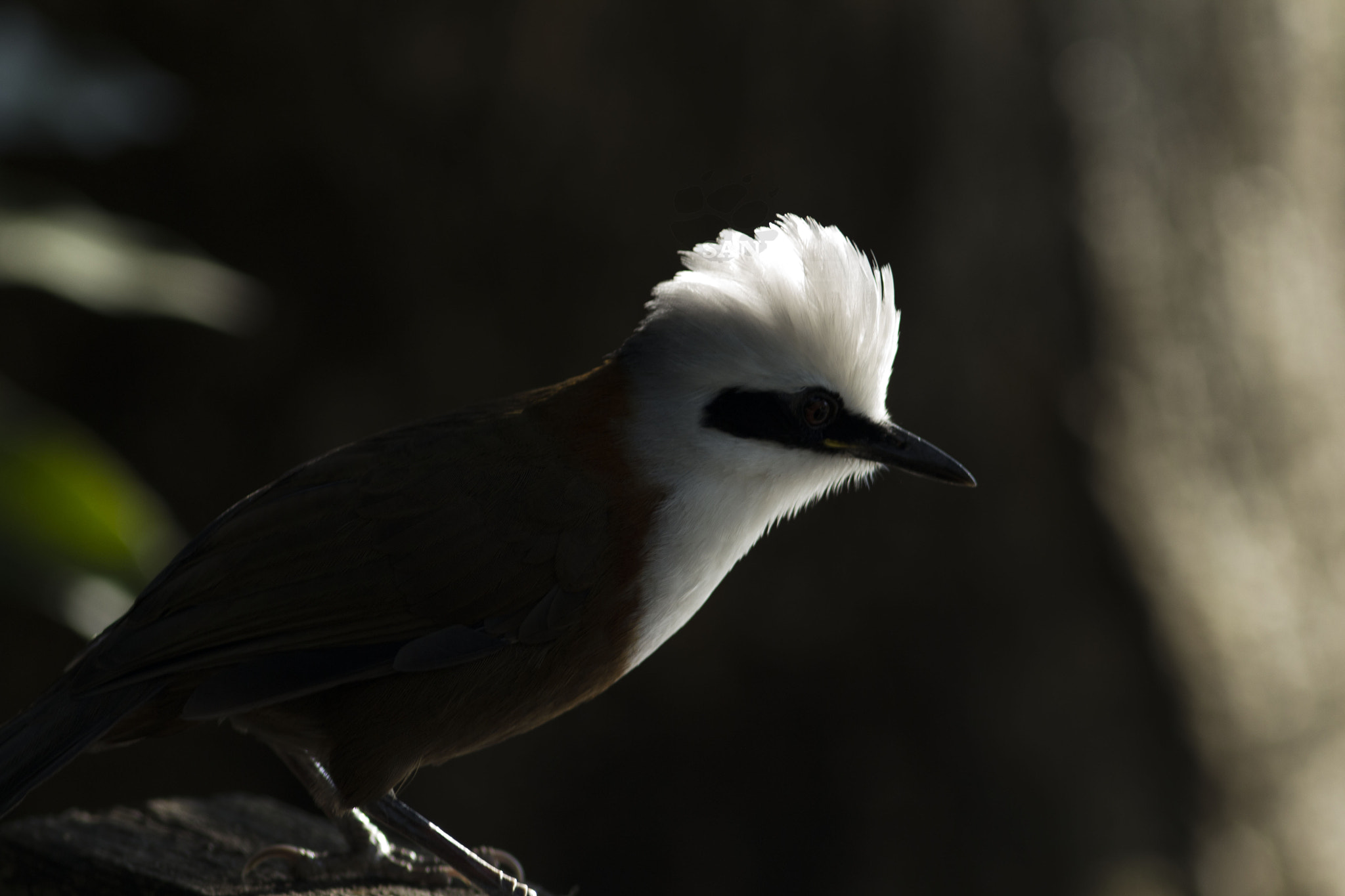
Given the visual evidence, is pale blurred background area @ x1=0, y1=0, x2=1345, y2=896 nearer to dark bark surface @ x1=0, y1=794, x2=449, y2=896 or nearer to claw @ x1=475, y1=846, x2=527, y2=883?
claw @ x1=475, y1=846, x2=527, y2=883

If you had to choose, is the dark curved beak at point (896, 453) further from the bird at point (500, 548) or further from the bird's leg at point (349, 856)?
the bird's leg at point (349, 856)

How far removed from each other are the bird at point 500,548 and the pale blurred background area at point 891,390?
2.91m

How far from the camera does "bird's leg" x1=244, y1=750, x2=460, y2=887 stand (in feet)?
10.4

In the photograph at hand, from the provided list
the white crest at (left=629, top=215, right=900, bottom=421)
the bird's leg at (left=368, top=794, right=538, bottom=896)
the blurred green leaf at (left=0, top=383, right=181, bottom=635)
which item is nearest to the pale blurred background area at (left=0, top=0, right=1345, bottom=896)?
the blurred green leaf at (left=0, top=383, right=181, bottom=635)

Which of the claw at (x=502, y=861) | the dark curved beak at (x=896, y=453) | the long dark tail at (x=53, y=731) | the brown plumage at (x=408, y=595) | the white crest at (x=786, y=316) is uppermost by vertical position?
the white crest at (x=786, y=316)

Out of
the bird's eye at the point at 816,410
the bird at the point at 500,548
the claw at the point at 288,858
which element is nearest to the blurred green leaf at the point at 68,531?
the bird at the point at 500,548

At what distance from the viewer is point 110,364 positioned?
638 cm

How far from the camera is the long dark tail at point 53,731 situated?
107 inches

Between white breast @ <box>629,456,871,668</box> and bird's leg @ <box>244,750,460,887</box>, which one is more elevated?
white breast @ <box>629,456,871,668</box>

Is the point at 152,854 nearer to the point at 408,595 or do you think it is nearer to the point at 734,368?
the point at 408,595

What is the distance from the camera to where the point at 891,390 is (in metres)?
6.18

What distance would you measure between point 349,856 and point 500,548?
978mm

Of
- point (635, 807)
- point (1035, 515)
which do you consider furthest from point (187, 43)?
point (1035, 515)

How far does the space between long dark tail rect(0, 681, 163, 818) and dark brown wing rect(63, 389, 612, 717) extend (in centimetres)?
5
